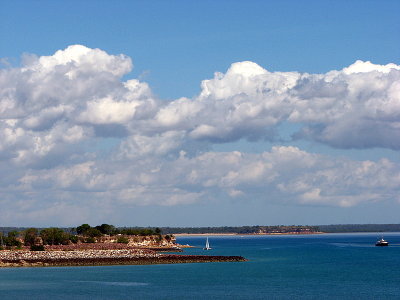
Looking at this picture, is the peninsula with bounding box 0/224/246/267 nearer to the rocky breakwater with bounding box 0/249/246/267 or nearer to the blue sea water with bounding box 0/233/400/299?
the rocky breakwater with bounding box 0/249/246/267

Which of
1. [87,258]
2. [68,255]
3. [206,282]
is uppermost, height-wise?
[68,255]

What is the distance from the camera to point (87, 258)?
15938 cm

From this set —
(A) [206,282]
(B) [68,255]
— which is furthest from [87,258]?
(A) [206,282]

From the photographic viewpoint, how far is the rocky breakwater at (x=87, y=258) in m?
152

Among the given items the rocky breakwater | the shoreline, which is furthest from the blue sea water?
the rocky breakwater

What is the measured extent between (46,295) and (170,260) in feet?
208

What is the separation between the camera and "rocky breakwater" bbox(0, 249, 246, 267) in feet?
500

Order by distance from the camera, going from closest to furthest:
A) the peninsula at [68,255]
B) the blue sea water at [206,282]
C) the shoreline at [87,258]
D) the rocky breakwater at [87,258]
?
the blue sea water at [206,282]
the shoreline at [87,258]
the rocky breakwater at [87,258]
the peninsula at [68,255]

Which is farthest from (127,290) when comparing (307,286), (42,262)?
(42,262)

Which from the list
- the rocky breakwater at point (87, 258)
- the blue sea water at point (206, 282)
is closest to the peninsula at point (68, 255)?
the rocky breakwater at point (87, 258)

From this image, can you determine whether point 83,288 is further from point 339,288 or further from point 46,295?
point 339,288

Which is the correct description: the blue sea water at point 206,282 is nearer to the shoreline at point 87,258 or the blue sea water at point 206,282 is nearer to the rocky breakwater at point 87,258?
the shoreline at point 87,258

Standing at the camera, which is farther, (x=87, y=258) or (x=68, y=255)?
(x=68, y=255)

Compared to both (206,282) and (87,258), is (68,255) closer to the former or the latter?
(87,258)
